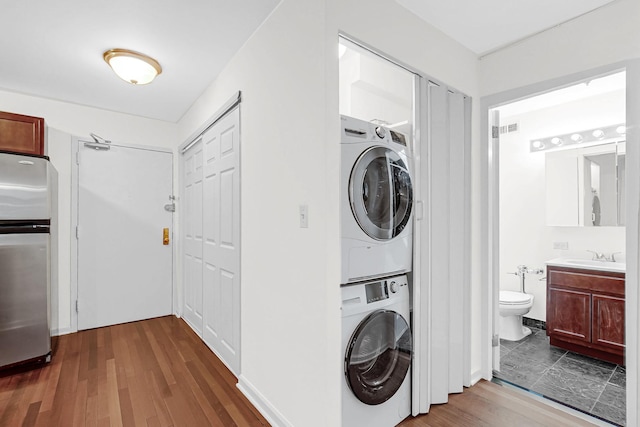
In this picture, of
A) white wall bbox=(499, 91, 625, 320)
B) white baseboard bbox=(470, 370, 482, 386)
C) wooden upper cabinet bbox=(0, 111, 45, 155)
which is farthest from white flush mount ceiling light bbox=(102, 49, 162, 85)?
white wall bbox=(499, 91, 625, 320)

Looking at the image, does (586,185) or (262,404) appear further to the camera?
(586,185)

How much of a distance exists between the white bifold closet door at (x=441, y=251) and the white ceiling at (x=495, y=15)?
0.39 m

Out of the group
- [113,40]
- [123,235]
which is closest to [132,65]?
[113,40]

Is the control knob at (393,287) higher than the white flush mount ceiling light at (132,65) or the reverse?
the reverse

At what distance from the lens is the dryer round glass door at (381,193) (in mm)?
1582

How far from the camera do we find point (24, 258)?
2420mm

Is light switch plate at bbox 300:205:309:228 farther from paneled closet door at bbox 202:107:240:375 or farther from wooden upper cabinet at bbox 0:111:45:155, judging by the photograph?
wooden upper cabinet at bbox 0:111:45:155

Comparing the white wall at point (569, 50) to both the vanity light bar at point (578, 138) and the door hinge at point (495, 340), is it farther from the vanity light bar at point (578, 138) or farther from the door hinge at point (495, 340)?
the door hinge at point (495, 340)

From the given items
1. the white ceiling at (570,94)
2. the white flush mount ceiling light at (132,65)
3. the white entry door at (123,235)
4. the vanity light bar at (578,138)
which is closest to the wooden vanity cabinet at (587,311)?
the vanity light bar at (578,138)

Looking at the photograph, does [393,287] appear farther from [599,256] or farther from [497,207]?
[599,256]

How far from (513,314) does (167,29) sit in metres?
3.84

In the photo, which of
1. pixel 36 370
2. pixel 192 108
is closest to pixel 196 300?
pixel 36 370

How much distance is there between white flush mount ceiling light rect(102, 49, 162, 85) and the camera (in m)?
2.21

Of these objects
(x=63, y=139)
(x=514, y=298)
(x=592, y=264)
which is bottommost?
(x=514, y=298)
